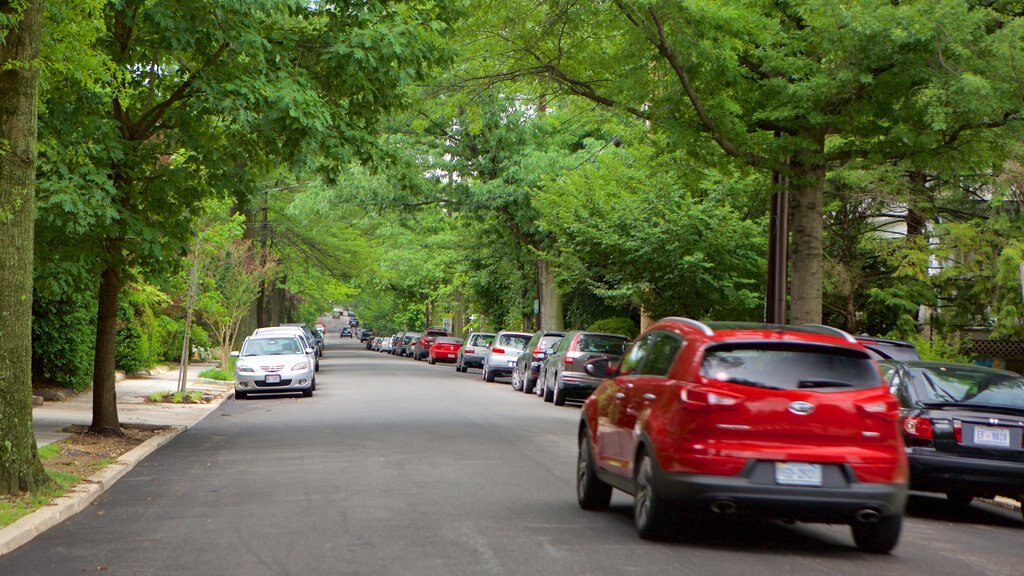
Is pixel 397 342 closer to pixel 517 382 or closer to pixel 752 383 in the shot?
pixel 517 382

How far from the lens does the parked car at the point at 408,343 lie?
71906 millimetres

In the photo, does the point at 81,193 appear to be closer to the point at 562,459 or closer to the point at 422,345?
the point at 562,459

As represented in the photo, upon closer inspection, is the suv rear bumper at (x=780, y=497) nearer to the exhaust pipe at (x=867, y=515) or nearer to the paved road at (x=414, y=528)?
the exhaust pipe at (x=867, y=515)

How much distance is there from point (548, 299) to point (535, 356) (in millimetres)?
12564

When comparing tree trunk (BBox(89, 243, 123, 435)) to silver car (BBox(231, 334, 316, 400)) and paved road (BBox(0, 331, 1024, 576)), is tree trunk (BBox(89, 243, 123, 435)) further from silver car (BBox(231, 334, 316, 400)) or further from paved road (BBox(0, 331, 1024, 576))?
silver car (BBox(231, 334, 316, 400))

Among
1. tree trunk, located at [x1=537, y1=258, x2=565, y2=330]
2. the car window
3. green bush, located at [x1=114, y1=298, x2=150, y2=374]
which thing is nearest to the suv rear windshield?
the car window

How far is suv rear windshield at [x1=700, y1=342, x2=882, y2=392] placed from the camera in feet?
27.3

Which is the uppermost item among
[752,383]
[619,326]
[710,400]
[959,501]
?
[619,326]

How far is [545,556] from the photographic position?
26.6ft

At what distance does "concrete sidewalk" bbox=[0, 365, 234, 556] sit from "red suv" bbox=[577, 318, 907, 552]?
486 cm

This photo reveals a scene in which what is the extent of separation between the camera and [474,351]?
147ft

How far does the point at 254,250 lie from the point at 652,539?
113ft

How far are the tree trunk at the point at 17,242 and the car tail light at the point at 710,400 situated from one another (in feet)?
19.6

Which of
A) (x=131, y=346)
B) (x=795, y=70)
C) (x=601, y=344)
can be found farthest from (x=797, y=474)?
(x=131, y=346)
